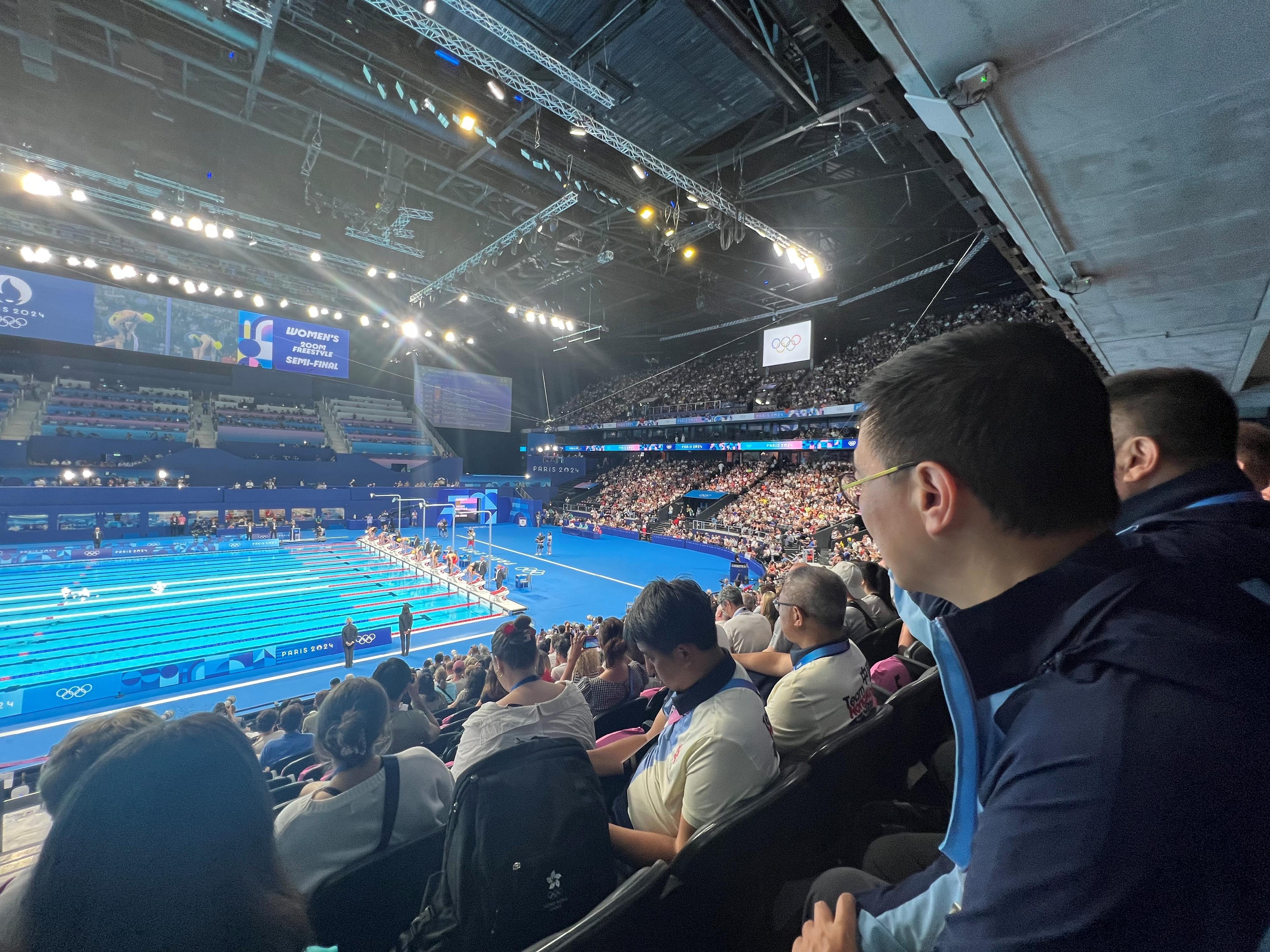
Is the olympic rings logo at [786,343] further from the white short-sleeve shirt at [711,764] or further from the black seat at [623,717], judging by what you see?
the white short-sleeve shirt at [711,764]

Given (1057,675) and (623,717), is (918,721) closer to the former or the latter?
(623,717)

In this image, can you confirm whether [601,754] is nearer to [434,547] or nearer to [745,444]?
[434,547]

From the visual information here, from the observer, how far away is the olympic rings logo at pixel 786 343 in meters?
25.5

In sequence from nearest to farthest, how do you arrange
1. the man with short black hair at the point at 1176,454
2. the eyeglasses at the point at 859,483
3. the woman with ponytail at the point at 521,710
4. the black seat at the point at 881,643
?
the eyeglasses at the point at 859,483
the man with short black hair at the point at 1176,454
the woman with ponytail at the point at 521,710
the black seat at the point at 881,643

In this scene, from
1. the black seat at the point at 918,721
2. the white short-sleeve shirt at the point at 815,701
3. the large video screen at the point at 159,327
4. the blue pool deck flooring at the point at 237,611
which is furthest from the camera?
the large video screen at the point at 159,327

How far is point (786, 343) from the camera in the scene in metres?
26.1

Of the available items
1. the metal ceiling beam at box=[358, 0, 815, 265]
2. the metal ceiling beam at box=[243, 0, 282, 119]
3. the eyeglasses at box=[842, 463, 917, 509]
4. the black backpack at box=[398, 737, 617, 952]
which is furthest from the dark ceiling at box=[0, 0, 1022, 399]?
the black backpack at box=[398, 737, 617, 952]

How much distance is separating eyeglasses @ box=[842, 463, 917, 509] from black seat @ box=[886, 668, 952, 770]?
2057 millimetres

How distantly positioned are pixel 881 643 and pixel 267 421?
114 feet

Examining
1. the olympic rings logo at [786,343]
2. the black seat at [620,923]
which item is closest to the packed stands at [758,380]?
the olympic rings logo at [786,343]

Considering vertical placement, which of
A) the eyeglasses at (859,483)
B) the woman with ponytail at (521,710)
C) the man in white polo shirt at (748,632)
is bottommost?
the man in white polo shirt at (748,632)

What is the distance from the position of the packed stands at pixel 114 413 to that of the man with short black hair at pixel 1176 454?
3360cm

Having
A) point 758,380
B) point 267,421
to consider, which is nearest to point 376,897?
point 758,380

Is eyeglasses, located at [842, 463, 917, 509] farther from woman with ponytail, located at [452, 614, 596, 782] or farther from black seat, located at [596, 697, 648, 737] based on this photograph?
black seat, located at [596, 697, 648, 737]
